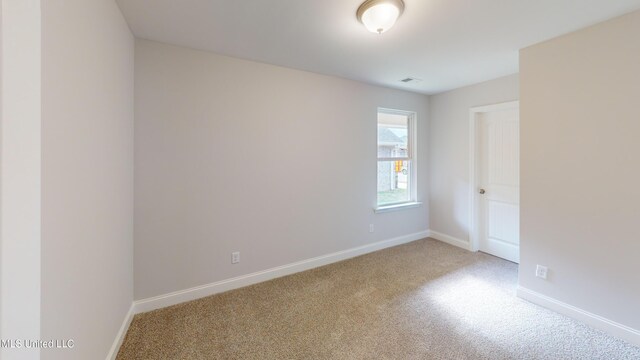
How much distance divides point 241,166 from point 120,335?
Answer: 1.64 m

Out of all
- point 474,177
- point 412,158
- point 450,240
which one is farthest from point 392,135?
point 450,240

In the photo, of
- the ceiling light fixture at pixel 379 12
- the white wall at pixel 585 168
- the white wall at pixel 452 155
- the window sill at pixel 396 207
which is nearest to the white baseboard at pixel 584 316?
the white wall at pixel 585 168

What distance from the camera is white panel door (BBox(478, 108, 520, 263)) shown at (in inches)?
127

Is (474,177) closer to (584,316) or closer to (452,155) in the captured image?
(452,155)

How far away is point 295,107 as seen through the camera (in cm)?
294

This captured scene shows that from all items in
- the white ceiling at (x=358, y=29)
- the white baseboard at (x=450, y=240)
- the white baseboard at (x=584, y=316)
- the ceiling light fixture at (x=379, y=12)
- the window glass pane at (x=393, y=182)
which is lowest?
the white baseboard at (x=584, y=316)

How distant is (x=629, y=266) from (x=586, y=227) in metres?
0.34

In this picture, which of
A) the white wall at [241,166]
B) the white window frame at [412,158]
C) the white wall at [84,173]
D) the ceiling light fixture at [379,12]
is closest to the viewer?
the white wall at [84,173]

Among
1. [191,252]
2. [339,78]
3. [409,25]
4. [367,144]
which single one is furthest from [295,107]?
[191,252]

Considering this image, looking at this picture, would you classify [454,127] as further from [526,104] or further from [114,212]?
[114,212]

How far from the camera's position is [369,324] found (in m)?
2.06

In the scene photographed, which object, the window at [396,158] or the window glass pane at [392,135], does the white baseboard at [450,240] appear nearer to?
the window at [396,158]

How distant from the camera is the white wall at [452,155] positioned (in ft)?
11.8

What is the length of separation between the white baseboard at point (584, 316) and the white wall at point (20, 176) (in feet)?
11.1
